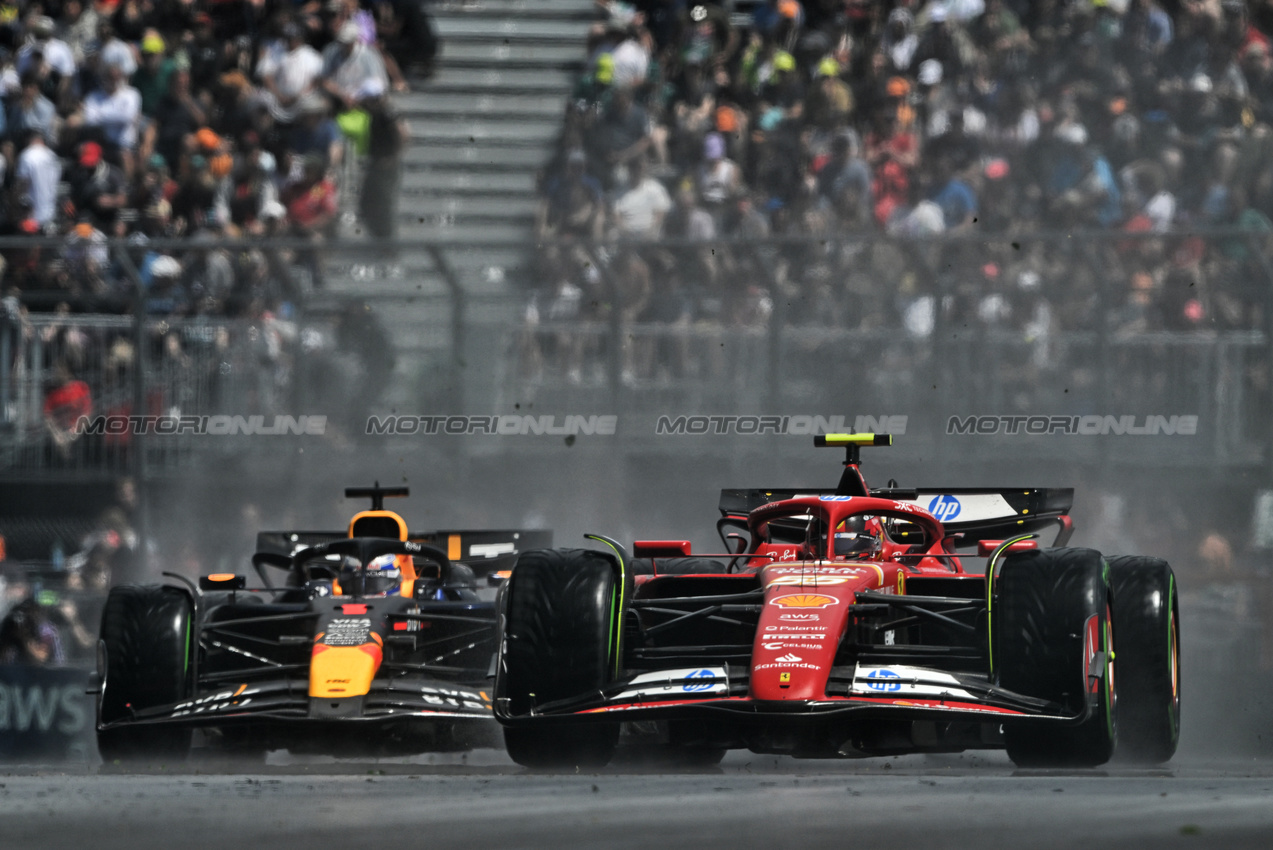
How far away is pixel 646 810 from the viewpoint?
19.1 feet

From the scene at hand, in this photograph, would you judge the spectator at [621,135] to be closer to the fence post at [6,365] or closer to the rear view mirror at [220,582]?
the fence post at [6,365]

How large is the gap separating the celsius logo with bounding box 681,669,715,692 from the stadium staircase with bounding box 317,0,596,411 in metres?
6.62

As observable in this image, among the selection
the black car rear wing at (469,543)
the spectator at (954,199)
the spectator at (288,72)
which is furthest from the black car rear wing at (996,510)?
the spectator at (288,72)

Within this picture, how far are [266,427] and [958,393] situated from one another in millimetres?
5147

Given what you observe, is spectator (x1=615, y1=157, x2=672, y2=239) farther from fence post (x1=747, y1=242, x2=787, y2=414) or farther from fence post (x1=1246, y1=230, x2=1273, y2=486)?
fence post (x1=1246, y1=230, x2=1273, y2=486)

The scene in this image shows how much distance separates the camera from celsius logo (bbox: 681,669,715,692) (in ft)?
24.1

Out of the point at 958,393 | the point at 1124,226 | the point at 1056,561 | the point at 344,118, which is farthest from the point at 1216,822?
the point at 344,118

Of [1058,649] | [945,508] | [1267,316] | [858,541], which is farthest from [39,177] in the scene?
[1058,649]

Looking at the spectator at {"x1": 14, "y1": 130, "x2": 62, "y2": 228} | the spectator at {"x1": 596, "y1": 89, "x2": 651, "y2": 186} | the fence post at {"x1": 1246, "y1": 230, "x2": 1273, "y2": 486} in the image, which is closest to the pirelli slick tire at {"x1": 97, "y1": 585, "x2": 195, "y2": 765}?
the spectator at {"x1": 596, "y1": 89, "x2": 651, "y2": 186}

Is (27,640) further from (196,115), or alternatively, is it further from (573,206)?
(196,115)

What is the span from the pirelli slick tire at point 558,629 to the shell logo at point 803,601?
671 millimetres

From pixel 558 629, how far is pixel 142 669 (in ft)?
8.36

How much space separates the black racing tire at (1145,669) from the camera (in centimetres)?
790

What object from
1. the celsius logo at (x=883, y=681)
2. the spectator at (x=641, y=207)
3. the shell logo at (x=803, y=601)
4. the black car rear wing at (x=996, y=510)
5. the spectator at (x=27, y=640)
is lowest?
the spectator at (x=27, y=640)
